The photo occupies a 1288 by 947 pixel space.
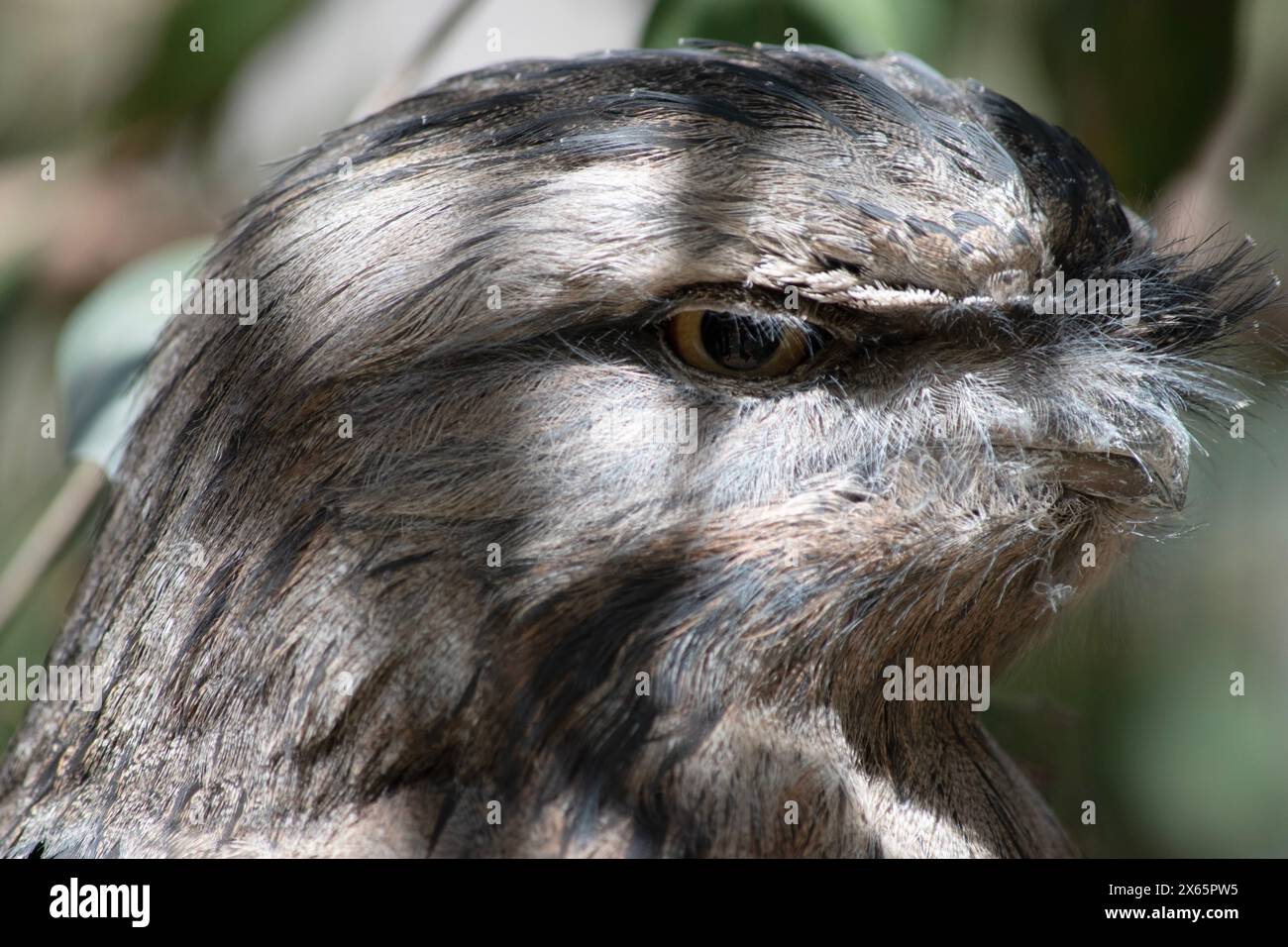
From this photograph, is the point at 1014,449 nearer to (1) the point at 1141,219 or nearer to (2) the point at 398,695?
(1) the point at 1141,219

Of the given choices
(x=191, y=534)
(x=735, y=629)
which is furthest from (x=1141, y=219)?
(x=191, y=534)

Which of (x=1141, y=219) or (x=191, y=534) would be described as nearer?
(x=191, y=534)

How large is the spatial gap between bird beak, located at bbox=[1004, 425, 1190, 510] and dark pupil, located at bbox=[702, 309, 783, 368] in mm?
375

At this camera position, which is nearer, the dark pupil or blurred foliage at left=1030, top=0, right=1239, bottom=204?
the dark pupil

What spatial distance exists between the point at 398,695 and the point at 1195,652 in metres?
2.14

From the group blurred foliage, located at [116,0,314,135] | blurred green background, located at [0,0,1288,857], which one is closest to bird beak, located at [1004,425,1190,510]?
blurred green background, located at [0,0,1288,857]

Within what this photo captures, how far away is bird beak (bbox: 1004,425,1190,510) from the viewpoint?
1.75m

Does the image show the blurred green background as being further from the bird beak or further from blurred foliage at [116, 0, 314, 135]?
the bird beak

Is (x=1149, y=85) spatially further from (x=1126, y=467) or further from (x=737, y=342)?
(x=737, y=342)

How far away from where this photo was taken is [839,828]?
1.76 m

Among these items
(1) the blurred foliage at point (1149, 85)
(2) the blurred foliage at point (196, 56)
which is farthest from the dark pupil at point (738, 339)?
(2) the blurred foliage at point (196, 56)

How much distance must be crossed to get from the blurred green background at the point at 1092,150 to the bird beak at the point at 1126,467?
0.28 m

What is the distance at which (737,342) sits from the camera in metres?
1.71
